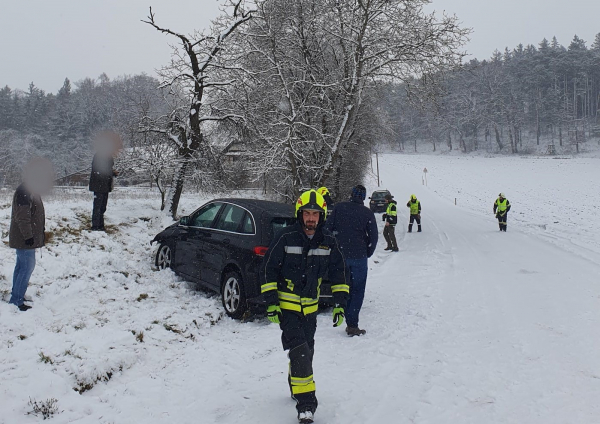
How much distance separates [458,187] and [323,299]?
157 ft

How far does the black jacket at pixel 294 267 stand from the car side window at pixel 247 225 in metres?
2.66

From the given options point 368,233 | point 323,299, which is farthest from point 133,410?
point 368,233

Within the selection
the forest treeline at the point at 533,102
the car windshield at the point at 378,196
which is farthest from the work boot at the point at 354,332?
the forest treeline at the point at 533,102

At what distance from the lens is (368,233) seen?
20.6 feet

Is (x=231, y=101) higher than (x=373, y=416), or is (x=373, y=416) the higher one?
(x=231, y=101)

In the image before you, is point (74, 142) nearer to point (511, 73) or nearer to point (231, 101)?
point (231, 101)

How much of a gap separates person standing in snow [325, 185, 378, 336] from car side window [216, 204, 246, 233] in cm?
150

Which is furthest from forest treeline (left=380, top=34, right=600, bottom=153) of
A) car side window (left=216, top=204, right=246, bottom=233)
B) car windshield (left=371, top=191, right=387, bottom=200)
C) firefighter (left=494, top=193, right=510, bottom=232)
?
car side window (left=216, top=204, right=246, bottom=233)

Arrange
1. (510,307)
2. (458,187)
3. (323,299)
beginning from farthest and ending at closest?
1. (458,187)
2. (510,307)
3. (323,299)

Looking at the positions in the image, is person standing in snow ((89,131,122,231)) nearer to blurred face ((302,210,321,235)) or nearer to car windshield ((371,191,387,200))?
blurred face ((302,210,321,235))

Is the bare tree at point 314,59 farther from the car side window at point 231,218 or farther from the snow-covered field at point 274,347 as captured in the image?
the car side window at point 231,218

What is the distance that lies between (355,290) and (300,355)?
101 inches

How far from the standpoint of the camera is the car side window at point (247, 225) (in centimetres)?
647

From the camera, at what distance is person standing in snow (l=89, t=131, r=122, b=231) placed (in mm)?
9281
